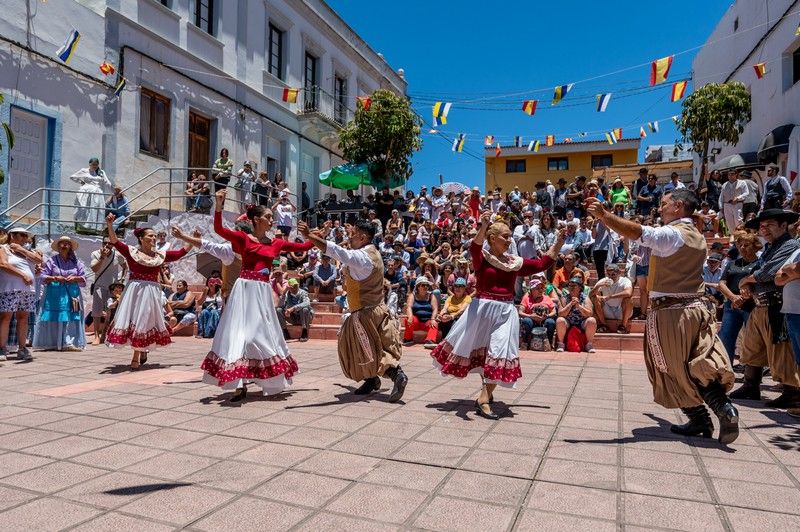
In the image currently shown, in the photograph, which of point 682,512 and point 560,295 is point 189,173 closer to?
point 560,295

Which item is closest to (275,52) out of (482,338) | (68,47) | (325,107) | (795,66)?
(325,107)

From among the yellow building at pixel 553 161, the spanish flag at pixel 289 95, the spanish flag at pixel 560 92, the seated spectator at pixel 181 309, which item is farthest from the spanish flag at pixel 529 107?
the yellow building at pixel 553 161

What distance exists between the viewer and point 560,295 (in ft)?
35.7

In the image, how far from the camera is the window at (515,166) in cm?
4083

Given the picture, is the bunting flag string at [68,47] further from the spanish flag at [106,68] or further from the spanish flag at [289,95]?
the spanish flag at [289,95]

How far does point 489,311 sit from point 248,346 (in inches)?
95.9

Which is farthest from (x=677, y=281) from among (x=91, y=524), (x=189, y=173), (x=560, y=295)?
(x=189, y=173)

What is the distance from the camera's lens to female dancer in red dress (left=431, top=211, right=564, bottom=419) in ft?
18.1

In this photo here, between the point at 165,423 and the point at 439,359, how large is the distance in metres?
2.55

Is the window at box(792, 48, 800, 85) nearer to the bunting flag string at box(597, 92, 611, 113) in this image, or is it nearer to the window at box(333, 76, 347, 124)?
the bunting flag string at box(597, 92, 611, 113)

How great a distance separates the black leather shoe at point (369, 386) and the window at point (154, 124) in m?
12.2

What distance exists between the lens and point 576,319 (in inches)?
398

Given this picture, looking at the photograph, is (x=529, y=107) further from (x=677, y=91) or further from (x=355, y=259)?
(x=355, y=259)

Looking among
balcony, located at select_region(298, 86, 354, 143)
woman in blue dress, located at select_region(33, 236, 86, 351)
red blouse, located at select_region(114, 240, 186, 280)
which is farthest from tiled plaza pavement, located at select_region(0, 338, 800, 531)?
balcony, located at select_region(298, 86, 354, 143)
